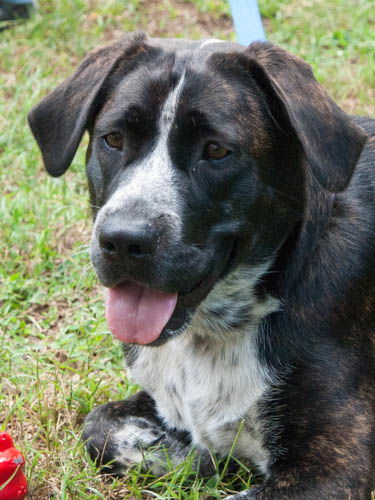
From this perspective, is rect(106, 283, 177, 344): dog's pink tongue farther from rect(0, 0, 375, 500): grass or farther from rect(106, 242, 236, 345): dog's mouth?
rect(0, 0, 375, 500): grass

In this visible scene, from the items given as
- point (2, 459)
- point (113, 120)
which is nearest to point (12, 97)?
point (113, 120)

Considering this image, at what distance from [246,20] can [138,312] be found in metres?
1.74

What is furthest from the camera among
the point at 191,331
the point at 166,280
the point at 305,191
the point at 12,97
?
the point at 12,97

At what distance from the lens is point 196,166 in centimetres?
315

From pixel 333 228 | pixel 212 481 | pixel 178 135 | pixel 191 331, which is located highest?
pixel 178 135

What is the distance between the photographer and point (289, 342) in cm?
337

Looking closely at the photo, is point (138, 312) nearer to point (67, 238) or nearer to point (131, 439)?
point (131, 439)

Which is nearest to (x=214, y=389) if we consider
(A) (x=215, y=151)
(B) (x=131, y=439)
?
(B) (x=131, y=439)

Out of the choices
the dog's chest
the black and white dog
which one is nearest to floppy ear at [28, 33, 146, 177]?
the black and white dog

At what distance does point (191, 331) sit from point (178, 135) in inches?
31.5

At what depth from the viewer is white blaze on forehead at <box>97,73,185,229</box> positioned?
10.1 feet

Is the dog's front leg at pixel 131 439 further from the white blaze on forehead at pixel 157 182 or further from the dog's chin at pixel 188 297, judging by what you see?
the white blaze on forehead at pixel 157 182

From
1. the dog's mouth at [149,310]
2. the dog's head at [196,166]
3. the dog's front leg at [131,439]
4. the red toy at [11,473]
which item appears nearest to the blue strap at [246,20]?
the dog's head at [196,166]

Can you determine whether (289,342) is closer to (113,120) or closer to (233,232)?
(233,232)
